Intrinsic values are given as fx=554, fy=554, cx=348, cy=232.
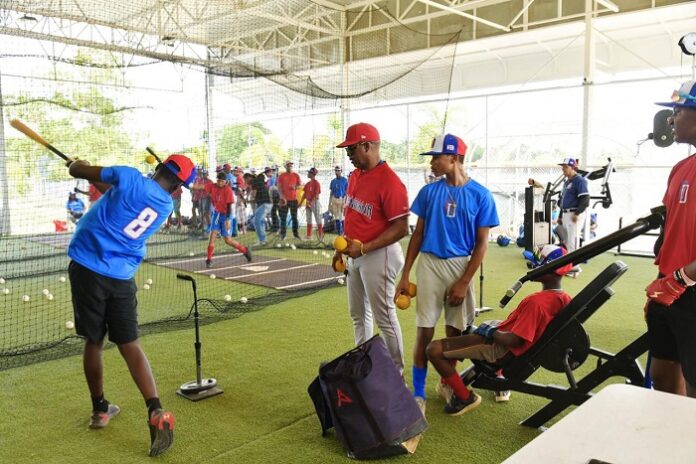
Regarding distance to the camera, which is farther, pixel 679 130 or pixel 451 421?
pixel 451 421

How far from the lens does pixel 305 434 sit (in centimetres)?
343

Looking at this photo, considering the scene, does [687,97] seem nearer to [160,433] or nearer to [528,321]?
[528,321]

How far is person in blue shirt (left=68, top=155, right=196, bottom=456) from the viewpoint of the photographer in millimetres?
3182

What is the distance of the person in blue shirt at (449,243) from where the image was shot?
3547 millimetres

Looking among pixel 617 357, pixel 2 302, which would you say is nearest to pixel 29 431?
pixel 617 357

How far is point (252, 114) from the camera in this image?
1465 centimetres

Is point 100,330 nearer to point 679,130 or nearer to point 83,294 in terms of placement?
point 83,294

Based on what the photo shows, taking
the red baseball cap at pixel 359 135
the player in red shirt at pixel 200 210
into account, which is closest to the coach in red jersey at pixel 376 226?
the red baseball cap at pixel 359 135

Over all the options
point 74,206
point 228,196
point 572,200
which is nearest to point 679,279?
point 572,200

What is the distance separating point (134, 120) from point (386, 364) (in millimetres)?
13933

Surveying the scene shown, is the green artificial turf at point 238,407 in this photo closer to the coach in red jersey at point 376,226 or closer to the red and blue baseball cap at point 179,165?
the coach in red jersey at point 376,226

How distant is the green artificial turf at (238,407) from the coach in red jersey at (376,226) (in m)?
0.78

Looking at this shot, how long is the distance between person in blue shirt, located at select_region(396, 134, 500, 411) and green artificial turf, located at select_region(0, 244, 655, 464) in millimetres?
553

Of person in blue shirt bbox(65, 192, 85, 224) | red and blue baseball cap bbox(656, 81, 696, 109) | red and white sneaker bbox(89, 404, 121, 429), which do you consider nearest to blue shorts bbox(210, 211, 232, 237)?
red and white sneaker bbox(89, 404, 121, 429)
